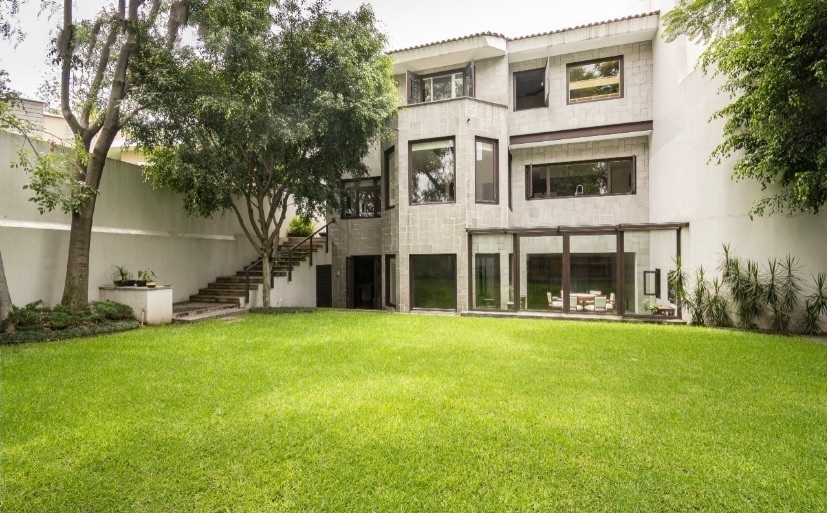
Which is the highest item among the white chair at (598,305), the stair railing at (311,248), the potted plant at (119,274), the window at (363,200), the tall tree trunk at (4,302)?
the window at (363,200)

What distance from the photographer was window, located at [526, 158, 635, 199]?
14.5 metres

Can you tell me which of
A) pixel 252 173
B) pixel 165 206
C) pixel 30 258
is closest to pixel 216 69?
pixel 252 173

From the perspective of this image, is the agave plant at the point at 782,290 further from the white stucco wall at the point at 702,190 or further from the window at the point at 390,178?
the window at the point at 390,178

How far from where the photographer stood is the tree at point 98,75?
9.84 m

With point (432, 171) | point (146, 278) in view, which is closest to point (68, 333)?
point (146, 278)

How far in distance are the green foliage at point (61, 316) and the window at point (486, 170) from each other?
10.7 m

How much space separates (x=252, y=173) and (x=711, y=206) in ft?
41.7

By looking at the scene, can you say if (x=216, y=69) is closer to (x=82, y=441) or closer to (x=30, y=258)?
(x=30, y=258)

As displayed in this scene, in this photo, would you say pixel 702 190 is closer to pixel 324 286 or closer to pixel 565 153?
pixel 565 153

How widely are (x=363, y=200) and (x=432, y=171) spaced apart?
3791mm

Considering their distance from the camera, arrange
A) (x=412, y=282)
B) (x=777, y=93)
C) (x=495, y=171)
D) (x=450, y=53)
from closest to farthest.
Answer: (x=777, y=93) → (x=495, y=171) → (x=412, y=282) → (x=450, y=53)

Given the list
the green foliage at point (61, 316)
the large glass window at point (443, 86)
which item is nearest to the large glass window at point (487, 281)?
the large glass window at point (443, 86)

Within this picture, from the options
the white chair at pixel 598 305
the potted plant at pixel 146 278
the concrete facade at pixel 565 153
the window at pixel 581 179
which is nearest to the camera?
the potted plant at pixel 146 278

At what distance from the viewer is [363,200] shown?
54.1ft
